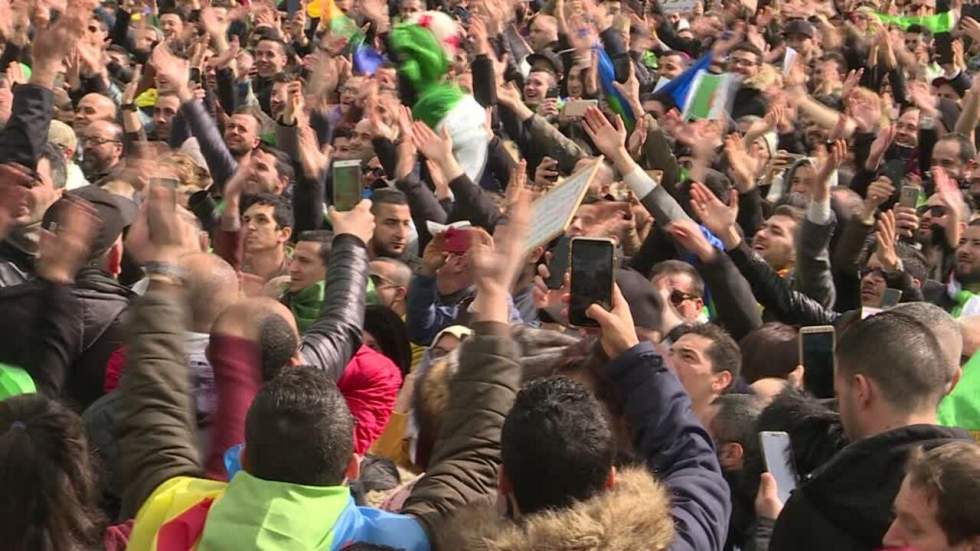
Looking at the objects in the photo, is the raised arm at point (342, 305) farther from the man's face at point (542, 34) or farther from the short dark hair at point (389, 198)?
the man's face at point (542, 34)

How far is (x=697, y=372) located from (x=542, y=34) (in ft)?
28.9

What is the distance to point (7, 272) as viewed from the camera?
15.3ft

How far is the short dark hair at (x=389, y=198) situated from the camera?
266 inches

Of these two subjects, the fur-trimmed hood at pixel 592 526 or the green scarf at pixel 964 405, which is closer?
the fur-trimmed hood at pixel 592 526

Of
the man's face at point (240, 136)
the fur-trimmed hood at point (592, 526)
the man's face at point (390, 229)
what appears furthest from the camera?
the man's face at point (240, 136)

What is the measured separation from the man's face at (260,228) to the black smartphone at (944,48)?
819 centimetres

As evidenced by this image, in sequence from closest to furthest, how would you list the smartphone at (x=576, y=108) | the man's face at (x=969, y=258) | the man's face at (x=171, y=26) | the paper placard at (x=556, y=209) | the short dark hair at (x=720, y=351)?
the paper placard at (x=556, y=209), the short dark hair at (x=720, y=351), the man's face at (x=969, y=258), the smartphone at (x=576, y=108), the man's face at (x=171, y=26)

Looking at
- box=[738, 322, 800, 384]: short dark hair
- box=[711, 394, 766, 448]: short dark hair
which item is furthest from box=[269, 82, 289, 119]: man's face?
box=[711, 394, 766, 448]: short dark hair

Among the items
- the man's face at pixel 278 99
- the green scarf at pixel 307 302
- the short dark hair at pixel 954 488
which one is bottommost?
the man's face at pixel 278 99

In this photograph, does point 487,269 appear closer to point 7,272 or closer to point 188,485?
point 188,485

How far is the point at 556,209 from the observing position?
15.3 ft

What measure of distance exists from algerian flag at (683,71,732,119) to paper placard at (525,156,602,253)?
472 cm

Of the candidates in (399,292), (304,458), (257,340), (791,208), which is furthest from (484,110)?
(304,458)

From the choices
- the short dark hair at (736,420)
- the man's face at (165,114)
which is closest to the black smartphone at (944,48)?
the man's face at (165,114)
